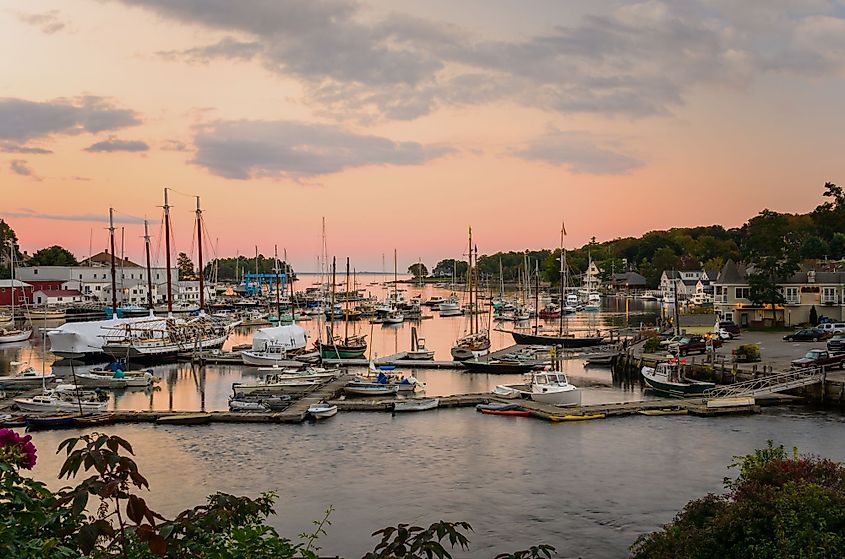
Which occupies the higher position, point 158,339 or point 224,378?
point 158,339

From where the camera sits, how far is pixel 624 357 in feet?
192

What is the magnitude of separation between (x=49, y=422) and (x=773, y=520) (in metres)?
33.9

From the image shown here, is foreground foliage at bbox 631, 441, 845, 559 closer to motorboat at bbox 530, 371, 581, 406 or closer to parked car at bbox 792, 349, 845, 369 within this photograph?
motorboat at bbox 530, 371, 581, 406

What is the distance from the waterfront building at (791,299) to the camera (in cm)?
7031

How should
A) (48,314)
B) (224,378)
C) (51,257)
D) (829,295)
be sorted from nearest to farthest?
(224,378) < (829,295) < (48,314) < (51,257)

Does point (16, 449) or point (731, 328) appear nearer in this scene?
point (16, 449)

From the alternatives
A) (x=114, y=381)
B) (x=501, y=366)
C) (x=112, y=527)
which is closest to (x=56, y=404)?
(x=114, y=381)

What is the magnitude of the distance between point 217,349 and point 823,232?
10343 centimetres

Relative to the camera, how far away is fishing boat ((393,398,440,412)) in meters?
40.0

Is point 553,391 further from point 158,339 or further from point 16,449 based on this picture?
point 158,339

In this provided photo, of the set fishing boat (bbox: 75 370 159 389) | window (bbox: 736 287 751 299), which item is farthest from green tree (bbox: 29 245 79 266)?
window (bbox: 736 287 751 299)

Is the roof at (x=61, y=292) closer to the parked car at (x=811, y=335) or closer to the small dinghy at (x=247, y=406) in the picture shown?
the small dinghy at (x=247, y=406)

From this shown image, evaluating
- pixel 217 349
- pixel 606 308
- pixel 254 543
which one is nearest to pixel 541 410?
pixel 254 543

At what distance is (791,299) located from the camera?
2825 inches
